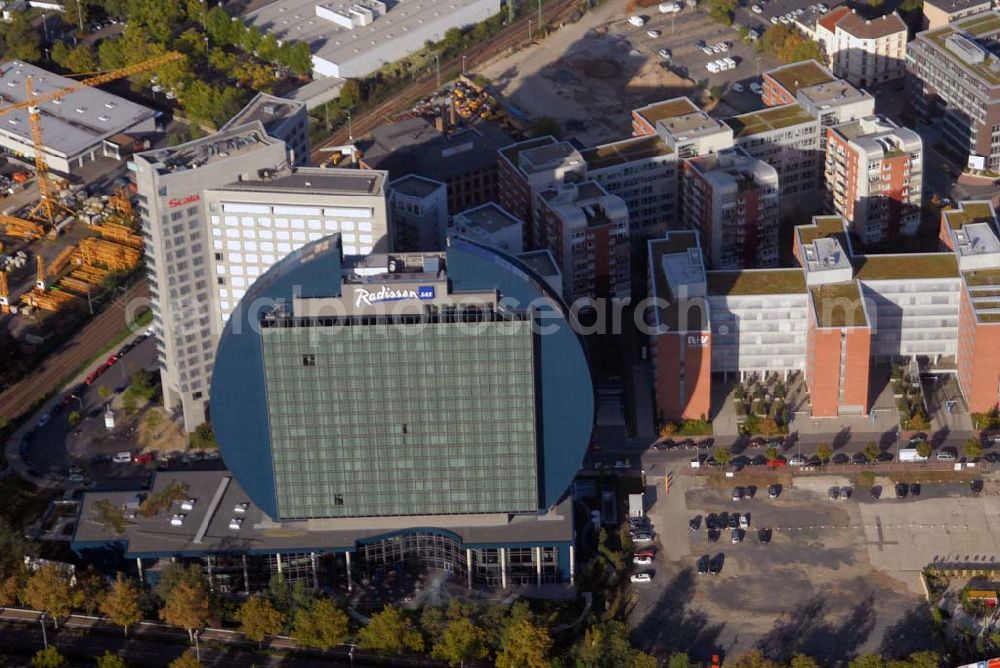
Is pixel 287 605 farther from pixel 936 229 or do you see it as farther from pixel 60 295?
pixel 936 229

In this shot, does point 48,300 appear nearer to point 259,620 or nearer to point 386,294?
point 259,620

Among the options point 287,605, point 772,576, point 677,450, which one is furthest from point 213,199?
point 772,576

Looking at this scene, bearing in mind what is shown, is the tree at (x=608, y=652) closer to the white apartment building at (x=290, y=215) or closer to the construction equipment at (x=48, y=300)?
the white apartment building at (x=290, y=215)

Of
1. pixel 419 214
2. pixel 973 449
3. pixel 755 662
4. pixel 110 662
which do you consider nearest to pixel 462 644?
pixel 755 662

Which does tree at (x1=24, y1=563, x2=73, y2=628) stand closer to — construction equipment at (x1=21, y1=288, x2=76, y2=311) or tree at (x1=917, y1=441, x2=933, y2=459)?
construction equipment at (x1=21, y1=288, x2=76, y2=311)

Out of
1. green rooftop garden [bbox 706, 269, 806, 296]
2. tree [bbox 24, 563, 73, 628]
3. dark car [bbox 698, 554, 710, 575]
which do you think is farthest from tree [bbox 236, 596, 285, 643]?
green rooftop garden [bbox 706, 269, 806, 296]

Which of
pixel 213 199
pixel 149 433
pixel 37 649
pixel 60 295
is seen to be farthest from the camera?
pixel 60 295

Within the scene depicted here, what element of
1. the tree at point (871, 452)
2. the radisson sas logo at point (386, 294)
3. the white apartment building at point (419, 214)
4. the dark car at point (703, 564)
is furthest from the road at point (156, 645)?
the white apartment building at point (419, 214)
